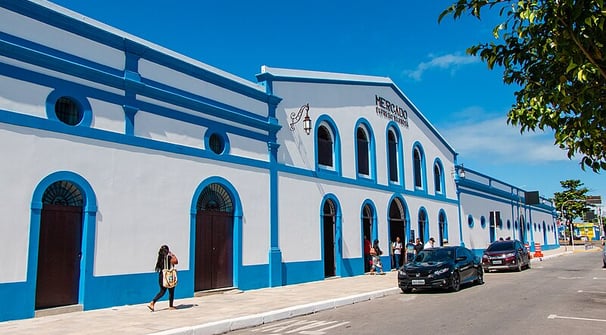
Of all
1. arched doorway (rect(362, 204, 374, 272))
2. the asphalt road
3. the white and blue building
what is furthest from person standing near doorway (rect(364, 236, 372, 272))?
the asphalt road

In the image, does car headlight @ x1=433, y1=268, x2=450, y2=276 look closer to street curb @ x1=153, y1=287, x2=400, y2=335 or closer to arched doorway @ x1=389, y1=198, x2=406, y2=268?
street curb @ x1=153, y1=287, x2=400, y2=335

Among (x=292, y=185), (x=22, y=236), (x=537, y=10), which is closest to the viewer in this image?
(x=537, y=10)

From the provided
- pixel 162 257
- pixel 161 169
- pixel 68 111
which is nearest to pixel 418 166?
pixel 161 169

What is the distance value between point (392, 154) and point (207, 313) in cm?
1568

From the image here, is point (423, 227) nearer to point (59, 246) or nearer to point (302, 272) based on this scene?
point (302, 272)

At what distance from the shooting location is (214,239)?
14227 mm

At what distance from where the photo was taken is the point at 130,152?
12008 mm

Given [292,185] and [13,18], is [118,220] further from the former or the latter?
[292,185]

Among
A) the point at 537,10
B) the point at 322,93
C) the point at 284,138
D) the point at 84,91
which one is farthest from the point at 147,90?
the point at 537,10

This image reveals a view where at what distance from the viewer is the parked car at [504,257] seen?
21688mm

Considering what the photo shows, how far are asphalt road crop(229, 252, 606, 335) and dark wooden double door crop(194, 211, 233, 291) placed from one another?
13.2 ft

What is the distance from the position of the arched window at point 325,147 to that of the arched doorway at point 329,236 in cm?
155

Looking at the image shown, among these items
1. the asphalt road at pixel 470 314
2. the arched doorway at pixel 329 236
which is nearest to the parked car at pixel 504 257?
the asphalt road at pixel 470 314

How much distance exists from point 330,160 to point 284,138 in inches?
123
